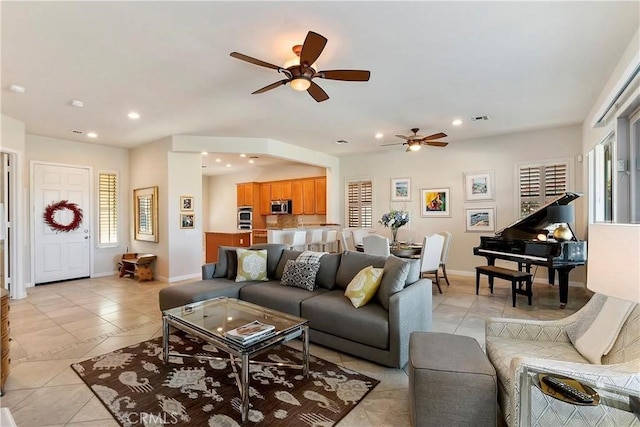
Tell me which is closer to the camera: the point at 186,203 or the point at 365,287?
the point at 365,287

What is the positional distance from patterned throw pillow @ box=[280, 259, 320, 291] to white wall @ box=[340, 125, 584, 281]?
13.5 feet

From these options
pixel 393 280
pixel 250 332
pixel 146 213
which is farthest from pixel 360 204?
pixel 250 332

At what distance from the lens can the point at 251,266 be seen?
13.1 feet

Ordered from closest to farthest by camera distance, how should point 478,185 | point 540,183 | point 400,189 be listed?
point 540,183 < point 478,185 < point 400,189

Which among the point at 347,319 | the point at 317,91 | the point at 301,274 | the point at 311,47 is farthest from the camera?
the point at 301,274

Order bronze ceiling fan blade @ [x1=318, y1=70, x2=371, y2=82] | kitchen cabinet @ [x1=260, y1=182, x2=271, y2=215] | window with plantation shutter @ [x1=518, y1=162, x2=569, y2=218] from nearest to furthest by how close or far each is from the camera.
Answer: bronze ceiling fan blade @ [x1=318, y1=70, x2=371, y2=82]
window with plantation shutter @ [x1=518, y1=162, x2=569, y2=218]
kitchen cabinet @ [x1=260, y1=182, x2=271, y2=215]

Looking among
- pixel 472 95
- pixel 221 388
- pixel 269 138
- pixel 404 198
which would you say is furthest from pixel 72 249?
pixel 472 95

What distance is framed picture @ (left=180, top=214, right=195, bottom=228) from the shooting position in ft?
20.0

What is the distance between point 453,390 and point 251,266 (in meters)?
2.82

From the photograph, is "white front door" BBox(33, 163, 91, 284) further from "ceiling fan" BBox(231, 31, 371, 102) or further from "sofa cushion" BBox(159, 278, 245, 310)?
"ceiling fan" BBox(231, 31, 371, 102)

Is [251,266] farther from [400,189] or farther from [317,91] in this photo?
[400,189]

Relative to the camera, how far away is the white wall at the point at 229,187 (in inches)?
360

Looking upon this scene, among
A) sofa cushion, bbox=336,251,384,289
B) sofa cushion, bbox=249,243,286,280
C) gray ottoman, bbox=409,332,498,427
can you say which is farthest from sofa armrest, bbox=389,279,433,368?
sofa cushion, bbox=249,243,286,280

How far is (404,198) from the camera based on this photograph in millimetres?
7168
